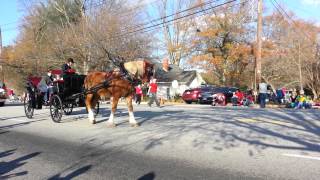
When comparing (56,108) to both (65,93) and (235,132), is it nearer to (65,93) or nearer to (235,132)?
(65,93)

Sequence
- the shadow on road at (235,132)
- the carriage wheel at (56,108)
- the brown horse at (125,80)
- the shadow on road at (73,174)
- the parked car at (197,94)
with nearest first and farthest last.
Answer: the shadow on road at (73,174)
the shadow on road at (235,132)
the brown horse at (125,80)
the carriage wheel at (56,108)
the parked car at (197,94)

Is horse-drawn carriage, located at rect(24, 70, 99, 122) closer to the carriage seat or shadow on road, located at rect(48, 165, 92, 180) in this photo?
the carriage seat

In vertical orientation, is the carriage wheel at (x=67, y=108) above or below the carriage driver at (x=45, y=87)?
below

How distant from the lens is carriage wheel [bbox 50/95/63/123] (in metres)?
16.1

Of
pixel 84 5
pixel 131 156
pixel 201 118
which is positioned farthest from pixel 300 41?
pixel 131 156

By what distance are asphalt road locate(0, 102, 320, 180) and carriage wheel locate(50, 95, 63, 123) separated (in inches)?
27.2

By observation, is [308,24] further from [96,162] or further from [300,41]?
[96,162]

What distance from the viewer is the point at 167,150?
33.7 feet

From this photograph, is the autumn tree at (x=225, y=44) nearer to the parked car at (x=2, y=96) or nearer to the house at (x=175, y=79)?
the house at (x=175, y=79)

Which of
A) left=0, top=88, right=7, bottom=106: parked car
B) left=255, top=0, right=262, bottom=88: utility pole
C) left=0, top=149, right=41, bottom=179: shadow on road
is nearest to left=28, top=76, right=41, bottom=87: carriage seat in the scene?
left=0, top=149, right=41, bottom=179: shadow on road

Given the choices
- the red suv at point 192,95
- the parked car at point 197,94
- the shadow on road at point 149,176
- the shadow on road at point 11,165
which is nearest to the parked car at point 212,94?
the parked car at point 197,94

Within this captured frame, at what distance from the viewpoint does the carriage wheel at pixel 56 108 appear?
53.0ft

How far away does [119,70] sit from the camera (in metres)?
14.4

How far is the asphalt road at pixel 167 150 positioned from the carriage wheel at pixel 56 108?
0.69 m
